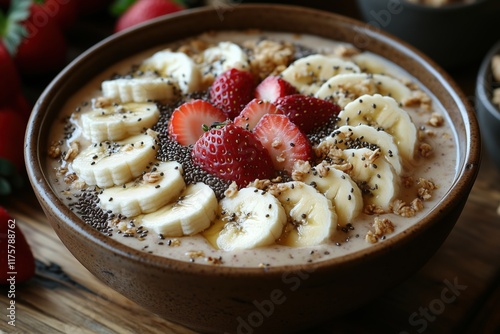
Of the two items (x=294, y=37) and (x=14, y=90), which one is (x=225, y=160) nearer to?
(x=294, y=37)

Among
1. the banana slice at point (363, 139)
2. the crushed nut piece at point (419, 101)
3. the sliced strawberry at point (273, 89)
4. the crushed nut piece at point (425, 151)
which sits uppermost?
the sliced strawberry at point (273, 89)

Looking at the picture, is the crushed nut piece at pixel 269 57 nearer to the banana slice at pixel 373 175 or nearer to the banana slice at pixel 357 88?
the banana slice at pixel 357 88

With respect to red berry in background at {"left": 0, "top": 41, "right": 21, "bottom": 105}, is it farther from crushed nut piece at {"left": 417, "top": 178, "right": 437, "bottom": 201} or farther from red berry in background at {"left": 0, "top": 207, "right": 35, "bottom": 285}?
crushed nut piece at {"left": 417, "top": 178, "right": 437, "bottom": 201}

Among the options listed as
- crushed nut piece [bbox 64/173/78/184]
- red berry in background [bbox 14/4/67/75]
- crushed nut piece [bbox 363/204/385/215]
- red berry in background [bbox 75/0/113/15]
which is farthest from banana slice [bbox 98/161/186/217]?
red berry in background [bbox 75/0/113/15]

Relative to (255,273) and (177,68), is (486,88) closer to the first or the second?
(177,68)

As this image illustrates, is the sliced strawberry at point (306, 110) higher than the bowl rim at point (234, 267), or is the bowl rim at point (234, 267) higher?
the sliced strawberry at point (306, 110)

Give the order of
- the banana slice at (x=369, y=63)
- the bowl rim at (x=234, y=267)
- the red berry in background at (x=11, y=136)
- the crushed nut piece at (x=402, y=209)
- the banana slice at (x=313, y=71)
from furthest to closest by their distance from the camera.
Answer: the red berry in background at (x=11, y=136)
the banana slice at (x=369, y=63)
the banana slice at (x=313, y=71)
the crushed nut piece at (x=402, y=209)
the bowl rim at (x=234, y=267)

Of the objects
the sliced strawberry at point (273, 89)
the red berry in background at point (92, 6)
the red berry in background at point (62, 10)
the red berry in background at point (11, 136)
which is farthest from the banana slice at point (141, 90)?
the red berry in background at point (92, 6)
